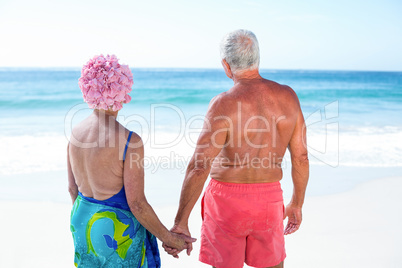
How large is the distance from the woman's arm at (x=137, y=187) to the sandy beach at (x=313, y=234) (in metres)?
1.22

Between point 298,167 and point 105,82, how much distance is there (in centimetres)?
127

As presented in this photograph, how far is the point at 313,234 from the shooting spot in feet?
11.8

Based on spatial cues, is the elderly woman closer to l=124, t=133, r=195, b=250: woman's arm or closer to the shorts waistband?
l=124, t=133, r=195, b=250: woman's arm

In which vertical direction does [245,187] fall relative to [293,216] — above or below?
above

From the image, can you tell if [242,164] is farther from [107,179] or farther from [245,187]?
[107,179]

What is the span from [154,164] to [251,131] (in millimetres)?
4023

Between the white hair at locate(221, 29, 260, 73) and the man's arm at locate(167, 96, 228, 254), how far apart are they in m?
0.23

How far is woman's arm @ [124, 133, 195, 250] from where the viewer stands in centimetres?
187

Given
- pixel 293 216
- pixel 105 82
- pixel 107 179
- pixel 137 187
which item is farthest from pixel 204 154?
pixel 293 216

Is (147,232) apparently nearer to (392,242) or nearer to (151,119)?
(392,242)

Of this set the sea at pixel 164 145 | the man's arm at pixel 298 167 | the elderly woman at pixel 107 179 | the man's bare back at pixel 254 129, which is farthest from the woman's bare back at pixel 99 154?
the sea at pixel 164 145

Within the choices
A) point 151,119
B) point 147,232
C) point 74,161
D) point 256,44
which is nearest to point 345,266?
point 147,232

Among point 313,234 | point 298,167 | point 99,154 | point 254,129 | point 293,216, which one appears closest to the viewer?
point 99,154

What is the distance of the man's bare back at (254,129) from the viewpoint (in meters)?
2.07
